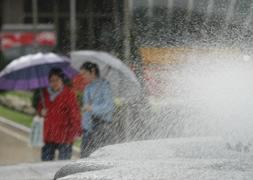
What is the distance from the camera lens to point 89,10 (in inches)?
738

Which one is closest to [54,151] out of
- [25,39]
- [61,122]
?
[61,122]

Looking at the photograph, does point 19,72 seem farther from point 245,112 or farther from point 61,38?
point 61,38

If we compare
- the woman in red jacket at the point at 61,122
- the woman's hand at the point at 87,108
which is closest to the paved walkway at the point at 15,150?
the woman in red jacket at the point at 61,122

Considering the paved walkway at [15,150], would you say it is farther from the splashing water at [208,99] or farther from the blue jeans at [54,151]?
the splashing water at [208,99]

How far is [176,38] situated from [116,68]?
101cm

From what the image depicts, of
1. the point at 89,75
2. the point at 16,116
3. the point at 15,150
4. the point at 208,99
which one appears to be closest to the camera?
the point at 208,99

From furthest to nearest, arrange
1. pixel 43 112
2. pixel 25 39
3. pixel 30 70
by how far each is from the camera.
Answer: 1. pixel 25 39
2. pixel 30 70
3. pixel 43 112

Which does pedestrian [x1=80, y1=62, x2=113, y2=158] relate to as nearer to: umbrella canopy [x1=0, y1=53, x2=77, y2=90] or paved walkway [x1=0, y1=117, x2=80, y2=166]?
paved walkway [x1=0, y1=117, x2=80, y2=166]

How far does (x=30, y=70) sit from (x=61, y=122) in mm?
2326

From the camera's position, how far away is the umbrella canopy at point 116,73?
880 cm

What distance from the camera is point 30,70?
33.6 feet

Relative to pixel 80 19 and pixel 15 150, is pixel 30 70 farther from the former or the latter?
pixel 80 19

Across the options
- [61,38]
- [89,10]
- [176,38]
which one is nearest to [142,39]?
[176,38]

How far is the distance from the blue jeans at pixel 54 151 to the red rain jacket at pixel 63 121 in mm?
54
